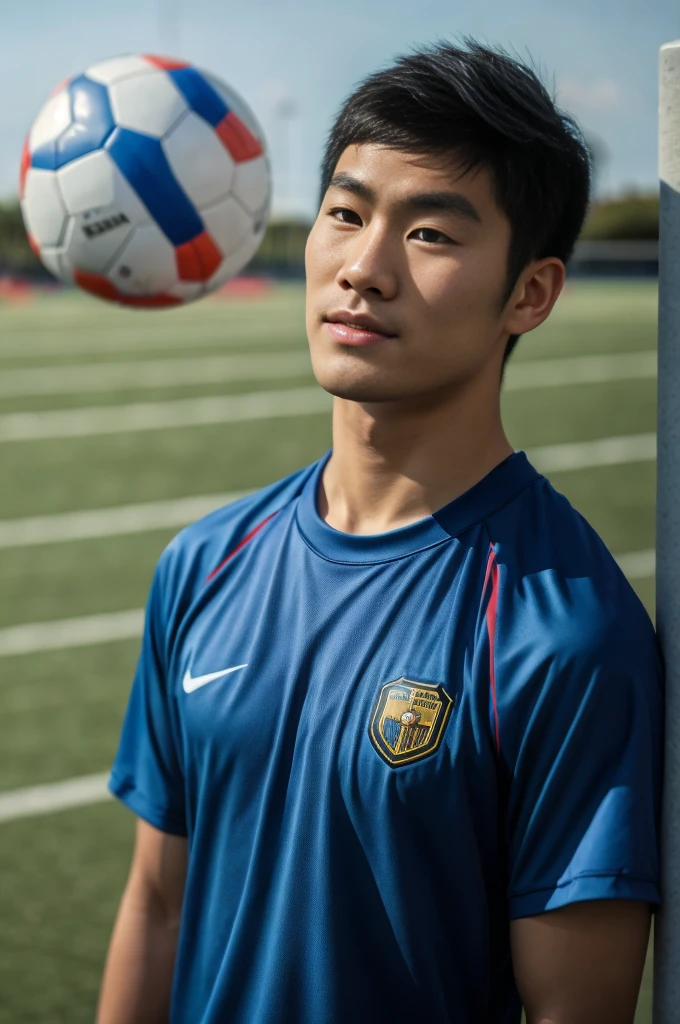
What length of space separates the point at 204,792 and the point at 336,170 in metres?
0.87

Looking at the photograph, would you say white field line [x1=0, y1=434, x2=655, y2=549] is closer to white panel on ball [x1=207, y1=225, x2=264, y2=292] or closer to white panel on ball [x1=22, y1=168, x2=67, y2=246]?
white panel on ball [x1=207, y1=225, x2=264, y2=292]

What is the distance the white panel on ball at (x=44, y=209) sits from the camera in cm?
250

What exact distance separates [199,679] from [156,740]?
0.79ft

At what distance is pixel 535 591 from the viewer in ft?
5.10

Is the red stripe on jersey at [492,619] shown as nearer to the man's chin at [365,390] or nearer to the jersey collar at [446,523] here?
the jersey collar at [446,523]

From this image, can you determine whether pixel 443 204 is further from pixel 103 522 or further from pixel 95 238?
pixel 103 522

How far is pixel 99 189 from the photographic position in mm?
2441

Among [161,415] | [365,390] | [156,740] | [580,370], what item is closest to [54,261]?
[156,740]

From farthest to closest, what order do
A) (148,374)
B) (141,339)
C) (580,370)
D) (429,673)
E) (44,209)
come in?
(141,339) → (580,370) → (148,374) → (44,209) → (429,673)

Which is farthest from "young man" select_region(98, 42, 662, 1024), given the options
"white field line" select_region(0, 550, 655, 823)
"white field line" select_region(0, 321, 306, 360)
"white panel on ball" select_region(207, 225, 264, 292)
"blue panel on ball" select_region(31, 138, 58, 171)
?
"white field line" select_region(0, 321, 306, 360)

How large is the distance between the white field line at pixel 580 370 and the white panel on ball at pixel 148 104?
1045 centimetres

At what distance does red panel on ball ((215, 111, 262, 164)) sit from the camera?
2516 millimetres

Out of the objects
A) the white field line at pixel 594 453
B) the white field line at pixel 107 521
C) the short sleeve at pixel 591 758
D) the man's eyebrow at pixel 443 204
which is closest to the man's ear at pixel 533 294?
the man's eyebrow at pixel 443 204

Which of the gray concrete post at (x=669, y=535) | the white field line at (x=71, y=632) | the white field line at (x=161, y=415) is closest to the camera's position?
the gray concrete post at (x=669, y=535)
